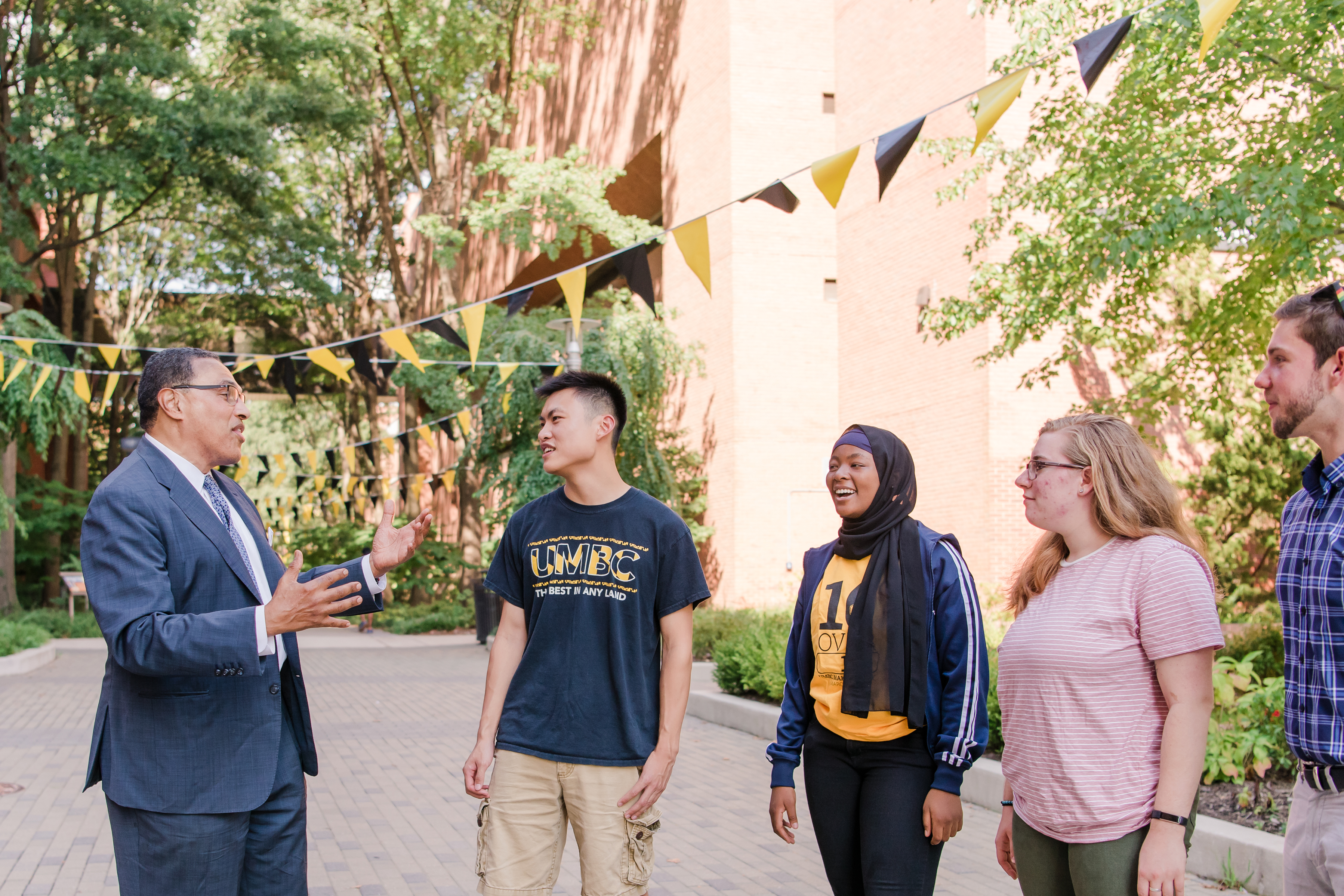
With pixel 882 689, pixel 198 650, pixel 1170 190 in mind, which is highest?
pixel 1170 190

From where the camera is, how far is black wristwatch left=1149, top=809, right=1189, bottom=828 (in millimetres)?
2592

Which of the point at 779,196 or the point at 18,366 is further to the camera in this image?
the point at 18,366

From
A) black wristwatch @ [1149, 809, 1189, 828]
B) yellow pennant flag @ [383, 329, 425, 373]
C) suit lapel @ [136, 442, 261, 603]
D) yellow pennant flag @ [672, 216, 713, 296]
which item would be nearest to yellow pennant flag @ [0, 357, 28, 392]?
yellow pennant flag @ [383, 329, 425, 373]

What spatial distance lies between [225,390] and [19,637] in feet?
51.3

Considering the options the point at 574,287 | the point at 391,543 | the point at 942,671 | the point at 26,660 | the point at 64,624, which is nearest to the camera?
the point at 391,543

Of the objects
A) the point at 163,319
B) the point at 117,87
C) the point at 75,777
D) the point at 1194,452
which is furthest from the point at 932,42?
the point at 163,319

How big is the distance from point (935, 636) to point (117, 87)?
20.4 m

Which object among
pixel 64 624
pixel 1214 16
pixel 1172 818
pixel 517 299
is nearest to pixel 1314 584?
pixel 1172 818

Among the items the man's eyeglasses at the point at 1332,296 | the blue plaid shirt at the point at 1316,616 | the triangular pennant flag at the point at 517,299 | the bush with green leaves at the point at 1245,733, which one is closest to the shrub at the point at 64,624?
the triangular pennant flag at the point at 517,299

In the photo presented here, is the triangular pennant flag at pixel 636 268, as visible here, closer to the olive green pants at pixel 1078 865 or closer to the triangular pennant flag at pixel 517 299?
the triangular pennant flag at pixel 517 299

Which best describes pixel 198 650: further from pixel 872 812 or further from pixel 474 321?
pixel 474 321

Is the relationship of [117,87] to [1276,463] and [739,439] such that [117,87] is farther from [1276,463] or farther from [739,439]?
[1276,463]

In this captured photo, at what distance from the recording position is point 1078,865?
272cm

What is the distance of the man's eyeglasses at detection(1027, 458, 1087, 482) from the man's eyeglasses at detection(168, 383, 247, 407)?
7.06 ft
